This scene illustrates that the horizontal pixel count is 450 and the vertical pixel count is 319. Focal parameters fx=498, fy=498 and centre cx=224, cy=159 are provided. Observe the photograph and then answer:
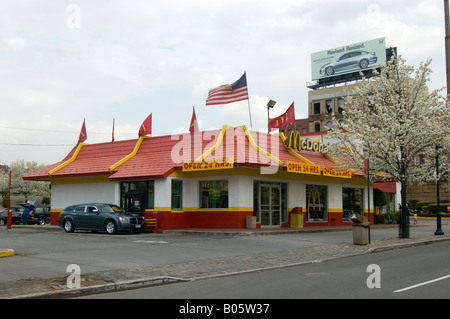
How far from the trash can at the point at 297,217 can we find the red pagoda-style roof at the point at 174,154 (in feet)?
9.00

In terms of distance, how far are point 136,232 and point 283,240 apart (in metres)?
8.23

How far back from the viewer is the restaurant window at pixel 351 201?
1281 inches

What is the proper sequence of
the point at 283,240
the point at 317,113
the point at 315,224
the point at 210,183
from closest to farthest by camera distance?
the point at 283,240 → the point at 210,183 → the point at 315,224 → the point at 317,113

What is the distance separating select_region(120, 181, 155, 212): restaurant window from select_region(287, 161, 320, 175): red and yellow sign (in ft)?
24.2

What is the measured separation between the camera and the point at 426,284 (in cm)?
982

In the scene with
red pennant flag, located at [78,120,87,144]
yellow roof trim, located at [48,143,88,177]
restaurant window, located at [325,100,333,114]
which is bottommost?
yellow roof trim, located at [48,143,88,177]

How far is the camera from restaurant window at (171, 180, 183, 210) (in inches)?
1026

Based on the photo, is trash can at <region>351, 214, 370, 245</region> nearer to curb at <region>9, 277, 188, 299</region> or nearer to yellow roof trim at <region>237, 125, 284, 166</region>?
yellow roof trim at <region>237, 125, 284, 166</region>

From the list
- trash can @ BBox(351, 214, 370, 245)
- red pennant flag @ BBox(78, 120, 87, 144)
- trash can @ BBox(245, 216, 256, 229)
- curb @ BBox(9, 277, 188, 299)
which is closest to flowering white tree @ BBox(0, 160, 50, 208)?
red pennant flag @ BBox(78, 120, 87, 144)

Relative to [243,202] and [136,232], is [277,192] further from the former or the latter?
[136,232]

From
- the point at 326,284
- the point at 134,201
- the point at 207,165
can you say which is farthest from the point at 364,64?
the point at 326,284
